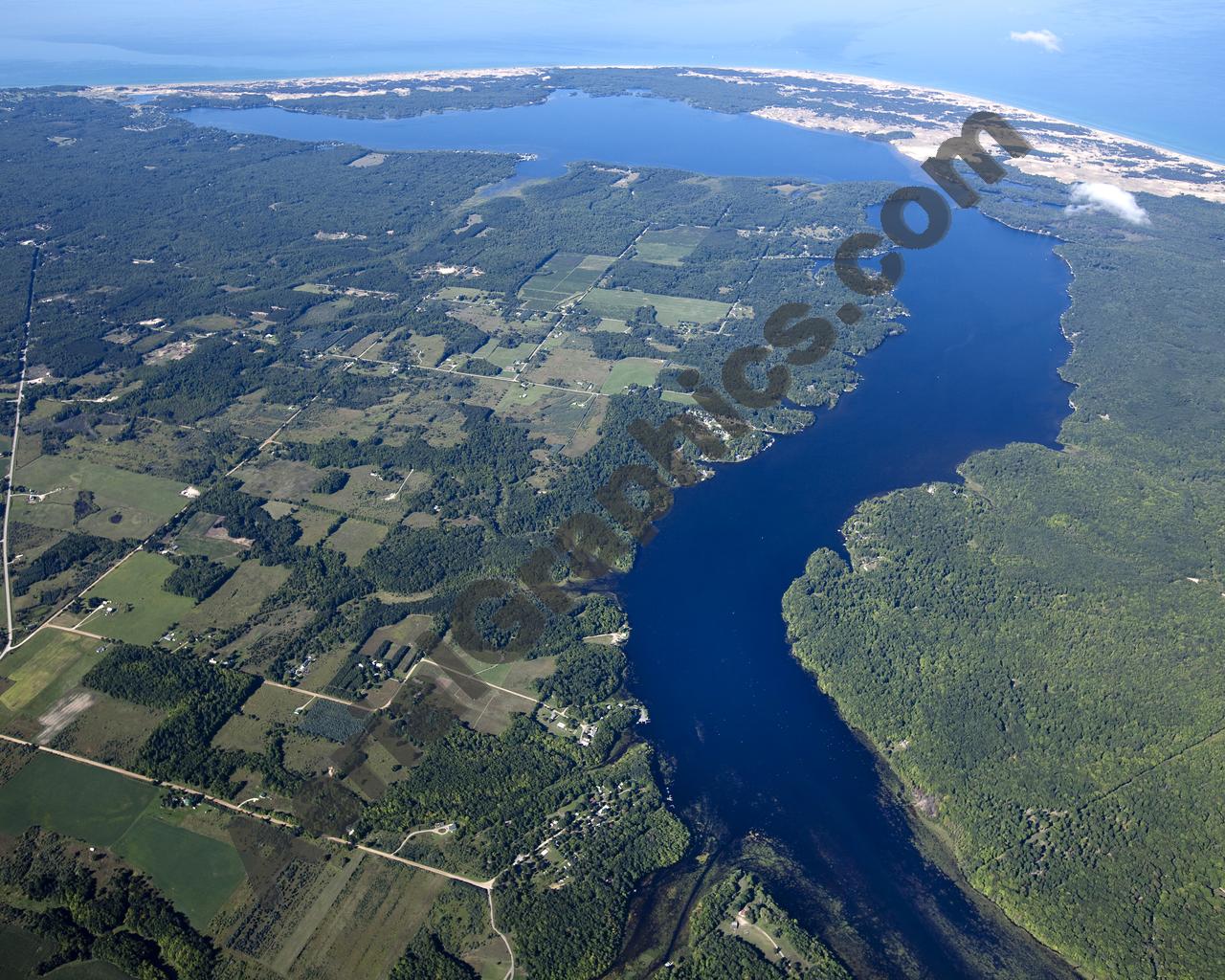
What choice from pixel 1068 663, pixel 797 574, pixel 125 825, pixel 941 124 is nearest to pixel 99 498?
pixel 125 825

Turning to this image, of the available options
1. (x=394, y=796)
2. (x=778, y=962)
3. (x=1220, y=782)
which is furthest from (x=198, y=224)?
(x=1220, y=782)

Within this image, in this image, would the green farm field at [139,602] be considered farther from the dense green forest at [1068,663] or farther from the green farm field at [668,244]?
the green farm field at [668,244]

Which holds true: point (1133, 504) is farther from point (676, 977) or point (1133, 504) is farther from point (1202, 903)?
point (676, 977)

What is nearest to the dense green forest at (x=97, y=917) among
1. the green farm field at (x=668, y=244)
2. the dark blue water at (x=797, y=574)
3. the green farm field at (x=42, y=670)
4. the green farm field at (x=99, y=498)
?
the green farm field at (x=42, y=670)

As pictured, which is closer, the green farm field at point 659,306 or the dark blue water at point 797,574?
the dark blue water at point 797,574

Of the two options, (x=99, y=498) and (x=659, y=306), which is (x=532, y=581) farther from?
(x=659, y=306)

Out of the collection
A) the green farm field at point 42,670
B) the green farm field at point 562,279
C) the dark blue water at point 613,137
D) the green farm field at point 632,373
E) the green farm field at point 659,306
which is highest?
the dark blue water at point 613,137
